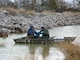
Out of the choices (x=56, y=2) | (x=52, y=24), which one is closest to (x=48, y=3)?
(x=56, y=2)

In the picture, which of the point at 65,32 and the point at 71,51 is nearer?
the point at 71,51

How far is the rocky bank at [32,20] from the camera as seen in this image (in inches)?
1435

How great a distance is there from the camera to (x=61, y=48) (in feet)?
45.6

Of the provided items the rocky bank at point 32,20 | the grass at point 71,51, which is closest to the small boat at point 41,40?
the grass at point 71,51

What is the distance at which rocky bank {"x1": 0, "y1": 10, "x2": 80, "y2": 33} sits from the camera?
3644 cm

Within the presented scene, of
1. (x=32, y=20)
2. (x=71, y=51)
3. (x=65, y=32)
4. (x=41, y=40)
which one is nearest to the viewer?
(x=71, y=51)

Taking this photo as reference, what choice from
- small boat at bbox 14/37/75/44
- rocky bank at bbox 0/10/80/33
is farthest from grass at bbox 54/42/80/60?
rocky bank at bbox 0/10/80/33

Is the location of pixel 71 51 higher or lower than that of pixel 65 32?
higher

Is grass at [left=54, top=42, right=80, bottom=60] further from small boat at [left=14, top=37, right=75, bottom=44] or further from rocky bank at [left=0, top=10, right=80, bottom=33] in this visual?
rocky bank at [left=0, top=10, right=80, bottom=33]

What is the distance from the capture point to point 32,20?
43.2 meters

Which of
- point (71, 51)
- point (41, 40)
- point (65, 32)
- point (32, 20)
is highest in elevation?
point (71, 51)

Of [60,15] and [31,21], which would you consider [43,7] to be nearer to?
[60,15]

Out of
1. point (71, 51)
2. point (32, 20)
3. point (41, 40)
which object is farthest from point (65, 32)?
point (71, 51)

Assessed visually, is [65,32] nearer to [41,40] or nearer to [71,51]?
[41,40]
